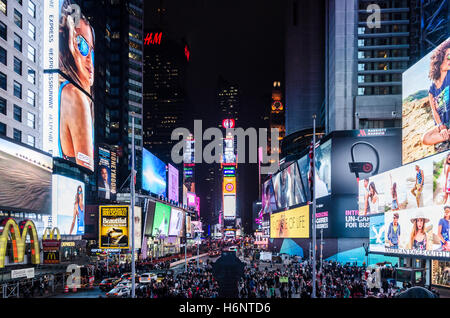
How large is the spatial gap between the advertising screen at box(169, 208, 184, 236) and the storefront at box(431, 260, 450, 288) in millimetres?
68488

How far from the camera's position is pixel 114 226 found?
154 ft

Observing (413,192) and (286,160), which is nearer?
(413,192)

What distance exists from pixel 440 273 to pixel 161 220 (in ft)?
203

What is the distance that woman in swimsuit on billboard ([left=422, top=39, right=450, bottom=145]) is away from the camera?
108ft

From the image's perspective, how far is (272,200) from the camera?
126500 millimetres

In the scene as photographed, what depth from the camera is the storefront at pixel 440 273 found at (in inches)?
1310

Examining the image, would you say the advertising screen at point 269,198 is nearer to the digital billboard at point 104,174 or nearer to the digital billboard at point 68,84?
the digital billboard at point 104,174

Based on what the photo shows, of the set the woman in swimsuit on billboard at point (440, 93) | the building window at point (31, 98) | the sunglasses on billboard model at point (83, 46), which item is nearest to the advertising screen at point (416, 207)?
the woman in swimsuit on billboard at point (440, 93)

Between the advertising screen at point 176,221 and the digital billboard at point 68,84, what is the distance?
40.8 metres

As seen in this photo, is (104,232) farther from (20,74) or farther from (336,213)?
(336,213)

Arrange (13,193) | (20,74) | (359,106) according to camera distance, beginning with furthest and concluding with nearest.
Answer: (359,106) → (20,74) → (13,193)

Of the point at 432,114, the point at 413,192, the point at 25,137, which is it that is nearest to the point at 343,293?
the point at 413,192

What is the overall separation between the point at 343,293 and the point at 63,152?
39290mm
